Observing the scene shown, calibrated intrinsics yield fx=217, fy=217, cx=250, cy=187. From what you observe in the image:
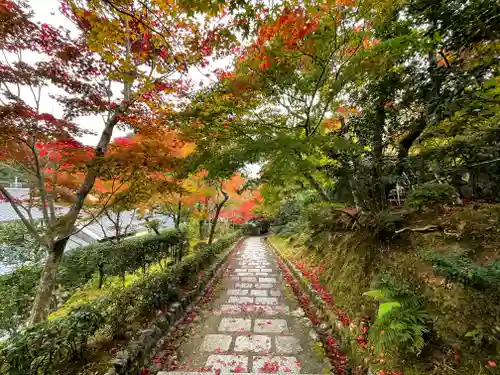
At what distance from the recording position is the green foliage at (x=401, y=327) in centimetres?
230

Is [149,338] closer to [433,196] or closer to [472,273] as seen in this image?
[472,273]

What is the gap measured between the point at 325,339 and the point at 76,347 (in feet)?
10.9

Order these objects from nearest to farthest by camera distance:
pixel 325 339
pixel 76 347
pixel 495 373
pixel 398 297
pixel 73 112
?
pixel 495 373, pixel 76 347, pixel 398 297, pixel 325 339, pixel 73 112

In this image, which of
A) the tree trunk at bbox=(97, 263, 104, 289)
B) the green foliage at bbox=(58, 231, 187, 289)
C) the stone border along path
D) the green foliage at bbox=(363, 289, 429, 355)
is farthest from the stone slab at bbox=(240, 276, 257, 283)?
the tree trunk at bbox=(97, 263, 104, 289)

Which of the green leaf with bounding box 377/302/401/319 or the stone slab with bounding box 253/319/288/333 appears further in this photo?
the stone slab with bounding box 253/319/288/333

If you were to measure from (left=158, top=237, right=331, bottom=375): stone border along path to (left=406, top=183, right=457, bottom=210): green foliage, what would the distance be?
315cm

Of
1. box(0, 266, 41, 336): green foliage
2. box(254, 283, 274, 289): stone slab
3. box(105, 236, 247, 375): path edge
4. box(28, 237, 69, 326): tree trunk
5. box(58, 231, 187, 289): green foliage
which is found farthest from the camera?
box(58, 231, 187, 289): green foliage

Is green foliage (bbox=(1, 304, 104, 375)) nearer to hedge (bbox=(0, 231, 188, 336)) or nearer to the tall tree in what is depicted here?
the tall tree

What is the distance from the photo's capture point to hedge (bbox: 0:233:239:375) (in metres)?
1.92

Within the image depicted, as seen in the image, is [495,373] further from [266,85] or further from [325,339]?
[266,85]

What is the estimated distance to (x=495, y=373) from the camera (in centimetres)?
188

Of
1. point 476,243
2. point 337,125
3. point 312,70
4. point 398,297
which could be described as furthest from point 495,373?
point 337,125

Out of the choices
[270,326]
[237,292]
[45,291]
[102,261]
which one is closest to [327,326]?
[270,326]

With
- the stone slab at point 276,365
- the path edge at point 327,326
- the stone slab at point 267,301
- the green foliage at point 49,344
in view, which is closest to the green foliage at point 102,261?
the stone slab at point 267,301
